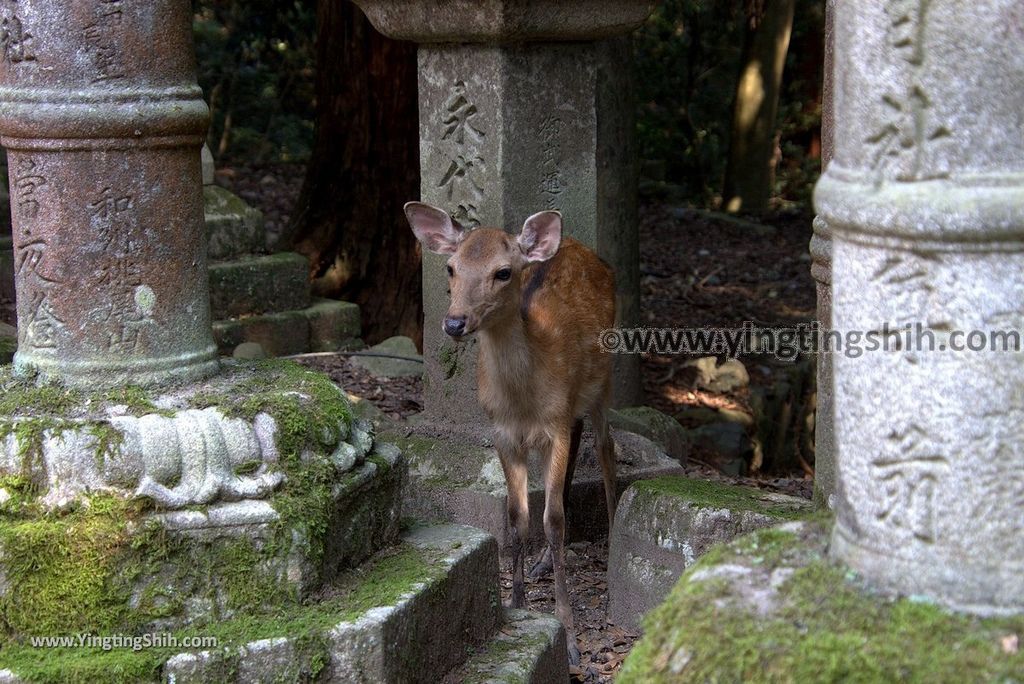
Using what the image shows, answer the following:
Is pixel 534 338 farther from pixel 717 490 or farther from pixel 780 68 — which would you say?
pixel 780 68

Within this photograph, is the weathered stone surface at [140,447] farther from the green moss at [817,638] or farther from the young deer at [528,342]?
the green moss at [817,638]

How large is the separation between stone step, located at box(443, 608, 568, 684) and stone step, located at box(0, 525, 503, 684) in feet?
0.23

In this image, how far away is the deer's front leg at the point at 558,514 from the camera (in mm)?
5250

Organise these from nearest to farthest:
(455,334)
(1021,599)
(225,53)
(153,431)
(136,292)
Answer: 1. (1021,599)
2. (153,431)
3. (136,292)
4. (455,334)
5. (225,53)

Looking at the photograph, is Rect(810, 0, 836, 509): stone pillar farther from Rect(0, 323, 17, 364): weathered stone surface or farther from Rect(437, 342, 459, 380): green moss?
Rect(0, 323, 17, 364): weathered stone surface


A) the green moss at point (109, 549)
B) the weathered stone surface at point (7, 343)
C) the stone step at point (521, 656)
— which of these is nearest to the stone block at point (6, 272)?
the weathered stone surface at point (7, 343)

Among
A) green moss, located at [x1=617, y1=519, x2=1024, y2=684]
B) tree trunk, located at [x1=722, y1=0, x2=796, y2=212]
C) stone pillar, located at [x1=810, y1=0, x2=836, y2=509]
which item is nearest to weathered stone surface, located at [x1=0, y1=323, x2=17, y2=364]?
stone pillar, located at [x1=810, y1=0, x2=836, y2=509]

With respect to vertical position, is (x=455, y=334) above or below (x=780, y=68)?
below

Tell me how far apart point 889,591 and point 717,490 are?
256 centimetres

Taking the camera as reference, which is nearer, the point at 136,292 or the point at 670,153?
the point at 136,292

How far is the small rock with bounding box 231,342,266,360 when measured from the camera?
7.74m

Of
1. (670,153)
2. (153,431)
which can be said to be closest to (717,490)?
(153,431)

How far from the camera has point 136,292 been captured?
3.97 meters

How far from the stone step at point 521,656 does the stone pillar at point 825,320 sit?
103 centimetres
